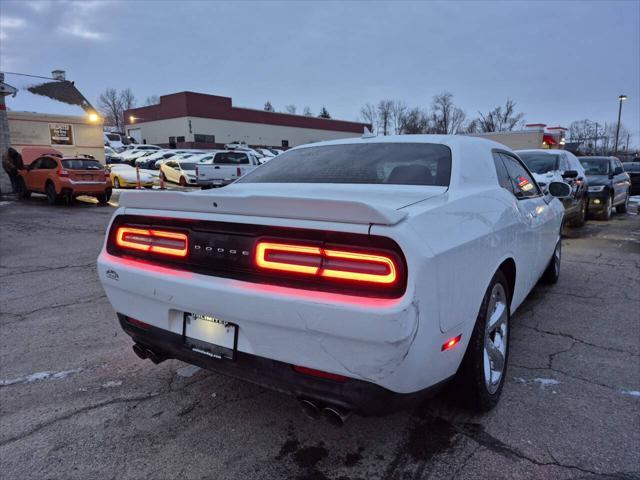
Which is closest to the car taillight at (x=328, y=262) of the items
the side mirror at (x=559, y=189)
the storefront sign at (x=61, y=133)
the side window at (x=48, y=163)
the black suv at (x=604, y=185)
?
the side mirror at (x=559, y=189)

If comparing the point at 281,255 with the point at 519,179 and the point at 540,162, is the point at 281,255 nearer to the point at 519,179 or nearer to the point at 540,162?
the point at 519,179

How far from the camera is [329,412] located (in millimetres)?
1995

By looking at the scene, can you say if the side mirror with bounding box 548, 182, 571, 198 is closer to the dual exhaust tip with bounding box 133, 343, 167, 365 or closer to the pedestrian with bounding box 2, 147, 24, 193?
the dual exhaust tip with bounding box 133, 343, 167, 365

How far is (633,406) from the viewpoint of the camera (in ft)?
8.97

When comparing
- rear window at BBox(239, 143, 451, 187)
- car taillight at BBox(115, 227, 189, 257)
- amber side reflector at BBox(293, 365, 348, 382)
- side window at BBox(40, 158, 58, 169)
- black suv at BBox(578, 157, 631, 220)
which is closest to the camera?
amber side reflector at BBox(293, 365, 348, 382)

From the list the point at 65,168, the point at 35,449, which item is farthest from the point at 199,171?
the point at 35,449

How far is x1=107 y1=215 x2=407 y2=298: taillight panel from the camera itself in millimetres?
1807

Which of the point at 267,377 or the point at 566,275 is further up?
the point at 267,377


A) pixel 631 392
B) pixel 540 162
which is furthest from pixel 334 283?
pixel 540 162

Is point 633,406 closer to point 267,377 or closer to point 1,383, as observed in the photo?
point 267,377

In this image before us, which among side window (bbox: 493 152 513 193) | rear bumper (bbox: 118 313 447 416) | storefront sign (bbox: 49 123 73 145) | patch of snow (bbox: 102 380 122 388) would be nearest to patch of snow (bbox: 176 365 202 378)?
patch of snow (bbox: 102 380 122 388)

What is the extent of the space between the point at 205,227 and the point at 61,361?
1.99 meters

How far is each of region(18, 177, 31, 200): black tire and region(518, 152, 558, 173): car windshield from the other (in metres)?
15.1

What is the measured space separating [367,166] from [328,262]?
52.4 inches
